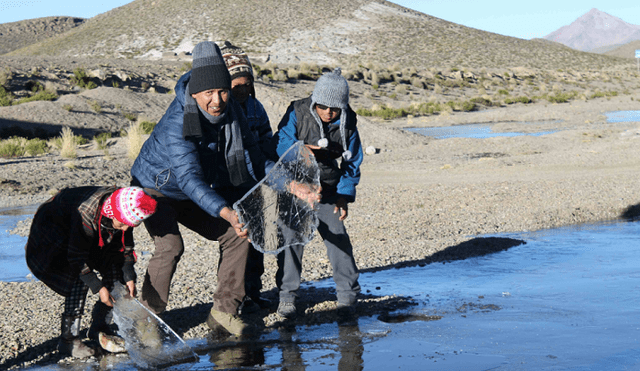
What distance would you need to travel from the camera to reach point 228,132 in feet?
14.9

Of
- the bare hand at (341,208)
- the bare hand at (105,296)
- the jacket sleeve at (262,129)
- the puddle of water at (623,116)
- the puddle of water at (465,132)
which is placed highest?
the jacket sleeve at (262,129)

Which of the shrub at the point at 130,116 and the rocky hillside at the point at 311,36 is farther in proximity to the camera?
the rocky hillside at the point at 311,36

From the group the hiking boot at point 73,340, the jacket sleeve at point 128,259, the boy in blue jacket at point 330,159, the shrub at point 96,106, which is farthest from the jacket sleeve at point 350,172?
the shrub at point 96,106

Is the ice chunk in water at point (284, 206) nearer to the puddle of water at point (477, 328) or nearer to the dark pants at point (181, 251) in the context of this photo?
the dark pants at point (181, 251)

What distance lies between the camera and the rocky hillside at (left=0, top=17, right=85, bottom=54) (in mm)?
105175

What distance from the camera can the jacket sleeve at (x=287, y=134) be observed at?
5125 mm

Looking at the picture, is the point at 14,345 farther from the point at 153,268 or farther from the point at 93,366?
the point at 153,268

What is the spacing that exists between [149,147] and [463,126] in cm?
2989

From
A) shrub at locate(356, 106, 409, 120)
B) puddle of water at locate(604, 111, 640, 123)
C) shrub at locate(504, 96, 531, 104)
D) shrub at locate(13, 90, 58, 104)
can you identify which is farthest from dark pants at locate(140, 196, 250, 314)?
shrub at locate(504, 96, 531, 104)

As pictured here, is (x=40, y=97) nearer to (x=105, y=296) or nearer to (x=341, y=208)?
(x=341, y=208)

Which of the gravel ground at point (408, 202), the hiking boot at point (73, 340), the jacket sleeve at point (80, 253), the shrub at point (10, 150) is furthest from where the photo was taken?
the shrub at point (10, 150)

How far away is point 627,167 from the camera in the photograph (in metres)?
16.7

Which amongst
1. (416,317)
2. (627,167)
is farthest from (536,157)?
(416,317)

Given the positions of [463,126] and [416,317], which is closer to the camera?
[416,317]
